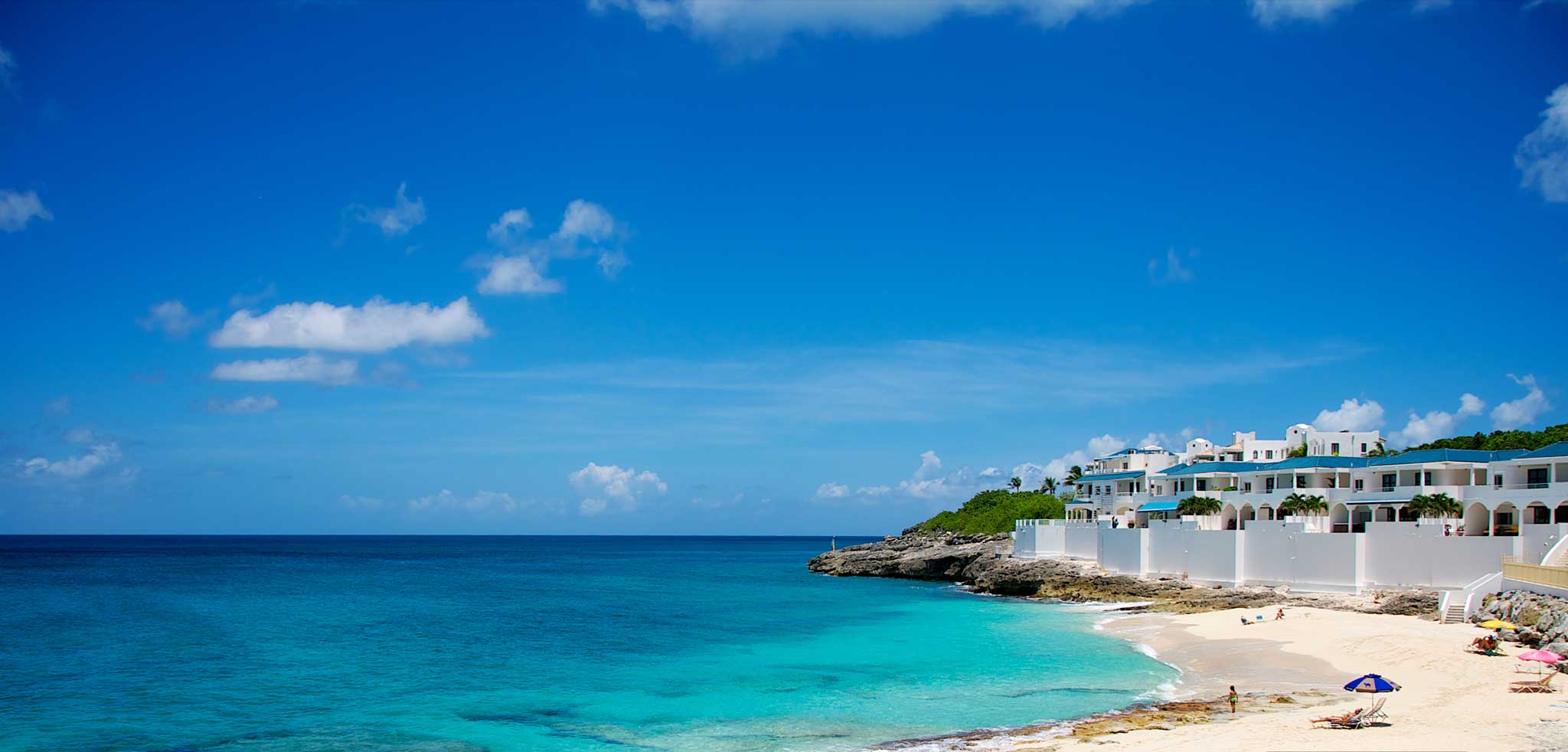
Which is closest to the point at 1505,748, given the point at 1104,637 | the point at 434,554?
the point at 1104,637

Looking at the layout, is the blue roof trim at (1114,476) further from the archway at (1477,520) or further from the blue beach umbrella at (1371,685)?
the blue beach umbrella at (1371,685)

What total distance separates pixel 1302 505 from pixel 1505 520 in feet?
31.8

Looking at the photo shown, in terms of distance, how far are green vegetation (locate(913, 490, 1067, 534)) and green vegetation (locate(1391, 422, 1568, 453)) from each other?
33.6 m

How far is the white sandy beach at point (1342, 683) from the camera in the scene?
2212 centimetres

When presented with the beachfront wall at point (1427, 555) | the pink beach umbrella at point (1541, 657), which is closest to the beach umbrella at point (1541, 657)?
the pink beach umbrella at point (1541, 657)

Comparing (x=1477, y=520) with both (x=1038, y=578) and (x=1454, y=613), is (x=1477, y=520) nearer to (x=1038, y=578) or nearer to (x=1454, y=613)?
(x=1454, y=613)

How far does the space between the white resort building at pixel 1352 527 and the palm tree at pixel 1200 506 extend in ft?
1.48

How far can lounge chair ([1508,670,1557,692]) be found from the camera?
2628cm

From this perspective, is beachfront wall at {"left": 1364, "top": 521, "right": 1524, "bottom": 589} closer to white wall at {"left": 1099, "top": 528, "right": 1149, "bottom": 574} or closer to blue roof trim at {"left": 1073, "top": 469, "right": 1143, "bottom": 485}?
white wall at {"left": 1099, "top": 528, "right": 1149, "bottom": 574}

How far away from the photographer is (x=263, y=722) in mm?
28328

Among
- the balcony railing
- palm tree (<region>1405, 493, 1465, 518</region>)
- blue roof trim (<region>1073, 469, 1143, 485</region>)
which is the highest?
blue roof trim (<region>1073, 469, 1143, 485</region>)

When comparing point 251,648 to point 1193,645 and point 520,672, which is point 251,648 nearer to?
point 520,672

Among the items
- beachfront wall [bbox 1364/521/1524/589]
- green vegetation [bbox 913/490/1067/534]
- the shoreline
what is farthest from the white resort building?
green vegetation [bbox 913/490/1067/534]

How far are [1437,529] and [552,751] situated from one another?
1710 inches
